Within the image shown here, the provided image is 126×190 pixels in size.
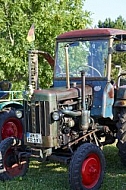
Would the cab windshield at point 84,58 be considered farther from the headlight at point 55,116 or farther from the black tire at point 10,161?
the black tire at point 10,161

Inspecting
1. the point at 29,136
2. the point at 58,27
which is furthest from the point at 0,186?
the point at 58,27

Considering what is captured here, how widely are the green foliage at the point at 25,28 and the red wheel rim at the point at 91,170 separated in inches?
311

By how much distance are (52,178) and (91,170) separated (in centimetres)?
84

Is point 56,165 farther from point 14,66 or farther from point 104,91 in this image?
point 14,66

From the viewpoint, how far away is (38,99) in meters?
5.75

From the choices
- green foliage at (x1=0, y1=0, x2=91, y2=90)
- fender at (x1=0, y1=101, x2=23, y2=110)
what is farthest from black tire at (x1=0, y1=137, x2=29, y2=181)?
green foliage at (x1=0, y1=0, x2=91, y2=90)

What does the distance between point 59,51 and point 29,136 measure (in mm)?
1724

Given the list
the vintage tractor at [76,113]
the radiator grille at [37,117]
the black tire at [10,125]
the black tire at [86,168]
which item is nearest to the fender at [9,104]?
the black tire at [10,125]

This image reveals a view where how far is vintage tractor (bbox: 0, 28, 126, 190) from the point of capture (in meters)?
5.71

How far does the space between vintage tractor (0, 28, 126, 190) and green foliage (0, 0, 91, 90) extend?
21.4 ft

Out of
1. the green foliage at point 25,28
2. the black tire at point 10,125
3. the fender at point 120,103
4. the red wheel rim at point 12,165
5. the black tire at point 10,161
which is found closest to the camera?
the black tire at point 10,161

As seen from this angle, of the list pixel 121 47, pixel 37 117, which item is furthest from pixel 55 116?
pixel 121 47

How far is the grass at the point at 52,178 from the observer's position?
5785mm

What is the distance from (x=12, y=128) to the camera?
8016mm
